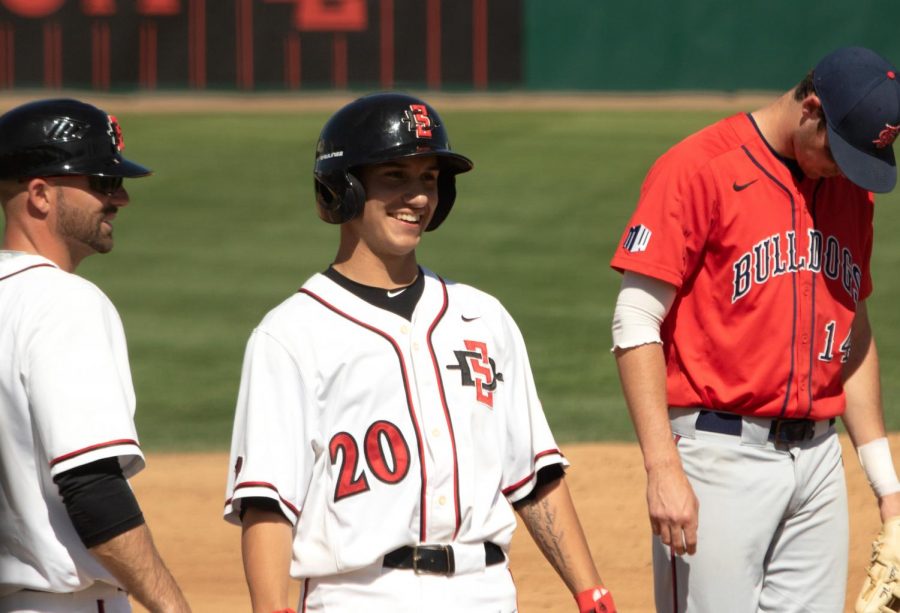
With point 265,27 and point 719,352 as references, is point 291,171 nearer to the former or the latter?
point 265,27

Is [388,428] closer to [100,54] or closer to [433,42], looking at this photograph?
[433,42]

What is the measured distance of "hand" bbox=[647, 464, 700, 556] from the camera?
11.9 feet

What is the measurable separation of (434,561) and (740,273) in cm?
122

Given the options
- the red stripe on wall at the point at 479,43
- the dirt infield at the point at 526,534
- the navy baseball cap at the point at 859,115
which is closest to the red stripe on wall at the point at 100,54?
the red stripe on wall at the point at 479,43

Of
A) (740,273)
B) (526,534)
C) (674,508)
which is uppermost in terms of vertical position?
(740,273)

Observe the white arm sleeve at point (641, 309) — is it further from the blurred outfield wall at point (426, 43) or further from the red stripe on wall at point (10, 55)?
the red stripe on wall at point (10, 55)

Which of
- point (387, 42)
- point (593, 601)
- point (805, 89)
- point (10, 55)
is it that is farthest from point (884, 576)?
point (10, 55)

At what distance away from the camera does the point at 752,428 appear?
3875mm

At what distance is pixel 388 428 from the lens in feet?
10.4

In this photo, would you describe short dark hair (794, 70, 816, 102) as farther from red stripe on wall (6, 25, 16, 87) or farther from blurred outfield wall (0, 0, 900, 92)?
red stripe on wall (6, 25, 16, 87)

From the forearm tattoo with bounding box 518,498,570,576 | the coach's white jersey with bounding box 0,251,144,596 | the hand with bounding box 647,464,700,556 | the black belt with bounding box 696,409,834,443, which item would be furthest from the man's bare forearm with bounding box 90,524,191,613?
the black belt with bounding box 696,409,834,443

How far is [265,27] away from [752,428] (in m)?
19.8

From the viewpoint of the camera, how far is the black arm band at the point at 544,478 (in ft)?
11.2

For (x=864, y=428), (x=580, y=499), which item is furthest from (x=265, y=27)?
(x=864, y=428)
